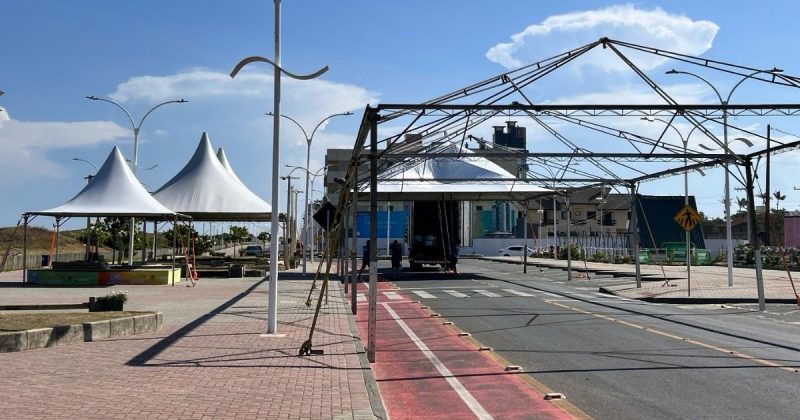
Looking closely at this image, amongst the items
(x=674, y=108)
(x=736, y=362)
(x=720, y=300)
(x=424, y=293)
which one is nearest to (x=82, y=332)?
(x=736, y=362)

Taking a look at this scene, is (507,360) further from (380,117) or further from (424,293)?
(424,293)

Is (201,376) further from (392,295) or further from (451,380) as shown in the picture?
(392,295)

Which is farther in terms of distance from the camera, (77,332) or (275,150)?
(275,150)

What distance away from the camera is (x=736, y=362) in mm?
10766

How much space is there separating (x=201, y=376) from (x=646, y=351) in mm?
6866

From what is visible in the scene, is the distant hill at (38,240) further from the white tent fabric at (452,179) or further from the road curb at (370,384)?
the road curb at (370,384)

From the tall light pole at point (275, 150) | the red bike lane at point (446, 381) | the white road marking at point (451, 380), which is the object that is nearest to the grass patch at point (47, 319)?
the tall light pole at point (275, 150)

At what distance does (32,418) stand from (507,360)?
21.6 ft

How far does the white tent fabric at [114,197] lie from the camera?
30.2m

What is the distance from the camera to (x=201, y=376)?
9336mm

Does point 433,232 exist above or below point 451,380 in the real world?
above

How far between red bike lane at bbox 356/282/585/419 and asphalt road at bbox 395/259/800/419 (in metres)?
0.42

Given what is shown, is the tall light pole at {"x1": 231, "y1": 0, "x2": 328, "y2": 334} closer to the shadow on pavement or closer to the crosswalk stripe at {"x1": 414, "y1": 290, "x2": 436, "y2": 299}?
the shadow on pavement

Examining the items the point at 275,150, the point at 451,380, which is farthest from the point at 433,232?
the point at 451,380
